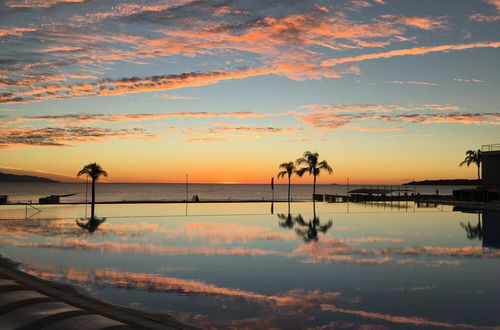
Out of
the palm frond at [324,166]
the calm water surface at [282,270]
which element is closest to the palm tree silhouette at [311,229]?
the calm water surface at [282,270]

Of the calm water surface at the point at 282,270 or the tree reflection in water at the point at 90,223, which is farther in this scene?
the tree reflection in water at the point at 90,223

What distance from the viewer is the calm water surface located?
1030 centimetres

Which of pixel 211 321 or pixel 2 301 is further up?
pixel 2 301

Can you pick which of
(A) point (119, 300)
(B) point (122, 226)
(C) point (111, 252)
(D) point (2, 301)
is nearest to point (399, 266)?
(A) point (119, 300)

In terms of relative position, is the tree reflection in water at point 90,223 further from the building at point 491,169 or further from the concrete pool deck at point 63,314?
the building at point 491,169

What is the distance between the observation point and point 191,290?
12375 mm

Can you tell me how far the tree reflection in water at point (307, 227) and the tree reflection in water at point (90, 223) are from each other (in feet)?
39.7

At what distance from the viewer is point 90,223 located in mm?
29734

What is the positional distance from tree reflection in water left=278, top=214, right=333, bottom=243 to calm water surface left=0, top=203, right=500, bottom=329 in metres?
0.31

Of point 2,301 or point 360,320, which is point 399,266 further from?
point 2,301

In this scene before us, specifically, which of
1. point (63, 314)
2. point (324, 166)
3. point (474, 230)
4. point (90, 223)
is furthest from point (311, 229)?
point (324, 166)

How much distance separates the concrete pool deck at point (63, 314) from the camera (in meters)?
7.03

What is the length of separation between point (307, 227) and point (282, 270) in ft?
43.6

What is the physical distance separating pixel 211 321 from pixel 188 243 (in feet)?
38.2
